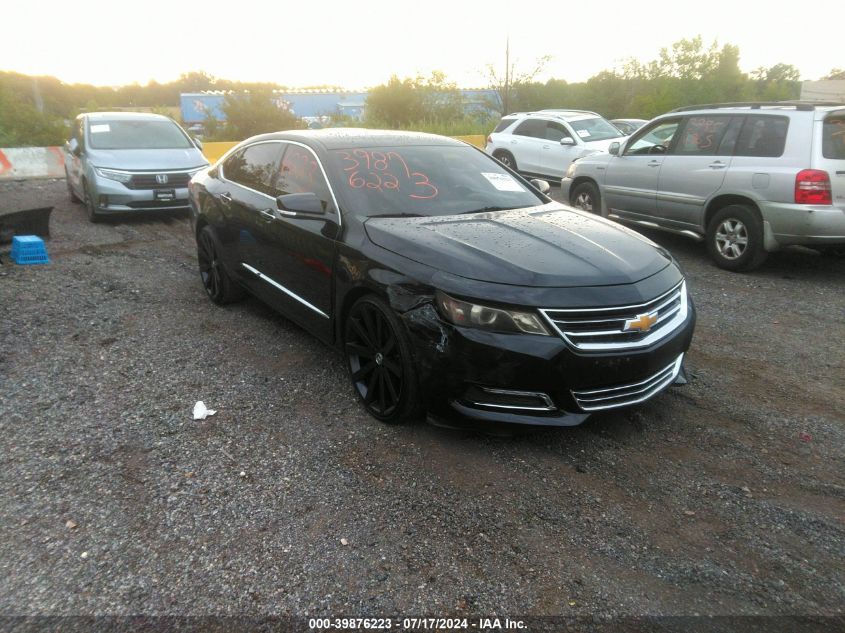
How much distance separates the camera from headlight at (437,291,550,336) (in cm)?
317

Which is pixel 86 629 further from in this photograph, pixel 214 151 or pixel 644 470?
pixel 214 151

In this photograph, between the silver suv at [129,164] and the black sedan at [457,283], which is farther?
the silver suv at [129,164]

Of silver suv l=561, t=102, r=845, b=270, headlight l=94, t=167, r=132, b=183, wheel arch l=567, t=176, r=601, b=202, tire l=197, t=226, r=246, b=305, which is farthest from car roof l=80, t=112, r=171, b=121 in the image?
silver suv l=561, t=102, r=845, b=270

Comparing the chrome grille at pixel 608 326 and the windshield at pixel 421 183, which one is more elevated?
the windshield at pixel 421 183

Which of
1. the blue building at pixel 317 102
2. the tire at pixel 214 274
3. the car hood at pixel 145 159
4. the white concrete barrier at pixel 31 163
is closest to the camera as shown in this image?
the tire at pixel 214 274

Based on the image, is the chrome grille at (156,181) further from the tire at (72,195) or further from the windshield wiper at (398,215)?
the windshield wiper at (398,215)

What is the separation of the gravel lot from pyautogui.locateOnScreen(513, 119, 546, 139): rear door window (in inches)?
364

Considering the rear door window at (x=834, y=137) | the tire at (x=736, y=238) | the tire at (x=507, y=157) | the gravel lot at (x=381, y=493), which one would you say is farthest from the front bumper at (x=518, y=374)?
the tire at (x=507, y=157)

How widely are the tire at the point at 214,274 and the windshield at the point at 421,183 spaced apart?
191cm

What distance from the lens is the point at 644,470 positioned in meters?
3.34

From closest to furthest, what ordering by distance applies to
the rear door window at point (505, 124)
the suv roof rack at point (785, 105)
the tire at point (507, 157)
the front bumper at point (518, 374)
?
the front bumper at point (518, 374)
the suv roof rack at point (785, 105)
the tire at point (507, 157)
the rear door window at point (505, 124)

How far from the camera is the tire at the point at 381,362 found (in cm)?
346

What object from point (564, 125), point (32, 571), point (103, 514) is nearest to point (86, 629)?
point (32, 571)

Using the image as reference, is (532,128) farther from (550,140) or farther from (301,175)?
(301,175)
